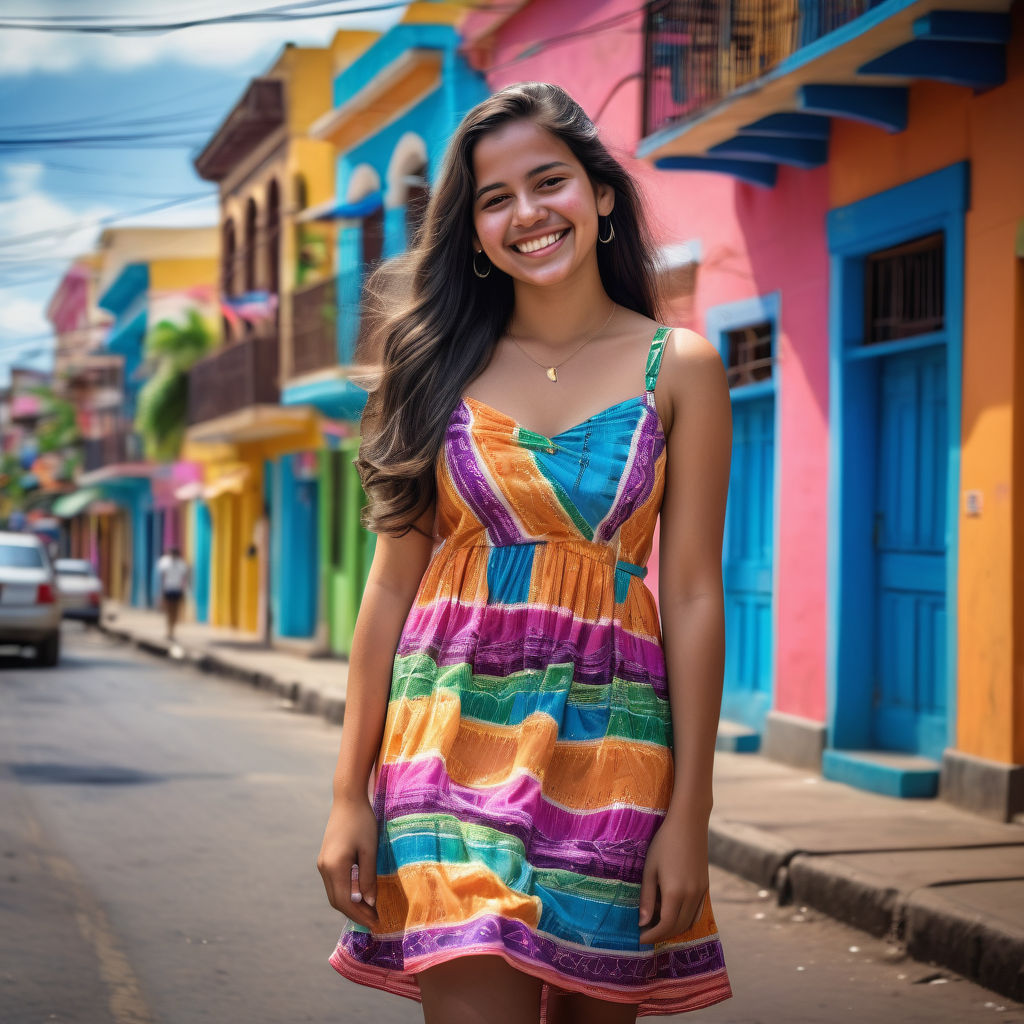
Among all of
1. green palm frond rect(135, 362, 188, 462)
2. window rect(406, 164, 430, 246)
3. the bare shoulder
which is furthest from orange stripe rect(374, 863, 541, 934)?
green palm frond rect(135, 362, 188, 462)

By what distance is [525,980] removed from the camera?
215cm

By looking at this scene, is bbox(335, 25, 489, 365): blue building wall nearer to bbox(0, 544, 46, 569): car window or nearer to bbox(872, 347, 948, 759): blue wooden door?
bbox(0, 544, 46, 569): car window

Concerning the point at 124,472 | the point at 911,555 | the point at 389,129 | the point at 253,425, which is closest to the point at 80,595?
the point at 253,425

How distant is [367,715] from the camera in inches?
93.7

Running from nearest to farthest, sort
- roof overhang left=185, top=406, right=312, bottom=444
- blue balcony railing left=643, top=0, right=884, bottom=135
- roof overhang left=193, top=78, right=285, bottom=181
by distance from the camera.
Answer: blue balcony railing left=643, top=0, right=884, bottom=135
roof overhang left=185, top=406, right=312, bottom=444
roof overhang left=193, top=78, right=285, bottom=181

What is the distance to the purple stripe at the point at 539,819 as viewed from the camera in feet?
7.23

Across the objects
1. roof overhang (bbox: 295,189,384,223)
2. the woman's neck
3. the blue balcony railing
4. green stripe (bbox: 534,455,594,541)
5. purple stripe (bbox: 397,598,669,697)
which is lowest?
purple stripe (bbox: 397,598,669,697)

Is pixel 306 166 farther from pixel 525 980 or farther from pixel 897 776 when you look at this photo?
pixel 525 980

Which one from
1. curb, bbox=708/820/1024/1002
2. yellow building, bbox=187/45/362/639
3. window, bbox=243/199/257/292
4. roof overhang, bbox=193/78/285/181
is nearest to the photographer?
curb, bbox=708/820/1024/1002

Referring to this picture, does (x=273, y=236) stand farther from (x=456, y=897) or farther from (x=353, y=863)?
(x=456, y=897)

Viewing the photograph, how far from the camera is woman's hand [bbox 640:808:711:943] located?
2223mm

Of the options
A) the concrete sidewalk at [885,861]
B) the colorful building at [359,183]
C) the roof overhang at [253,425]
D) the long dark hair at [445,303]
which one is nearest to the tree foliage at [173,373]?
the roof overhang at [253,425]

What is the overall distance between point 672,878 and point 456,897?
30 centimetres

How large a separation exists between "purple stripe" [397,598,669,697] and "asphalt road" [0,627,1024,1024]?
8.98ft
